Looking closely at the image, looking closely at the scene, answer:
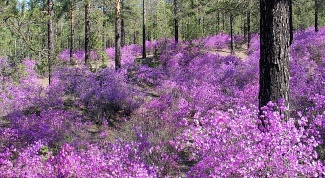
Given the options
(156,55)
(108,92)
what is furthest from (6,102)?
(156,55)

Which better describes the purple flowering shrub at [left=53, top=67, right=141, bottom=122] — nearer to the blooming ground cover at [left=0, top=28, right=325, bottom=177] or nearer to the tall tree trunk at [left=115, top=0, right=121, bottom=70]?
the blooming ground cover at [left=0, top=28, right=325, bottom=177]

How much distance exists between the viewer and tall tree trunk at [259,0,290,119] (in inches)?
183

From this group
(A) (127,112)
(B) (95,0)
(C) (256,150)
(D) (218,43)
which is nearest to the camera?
(C) (256,150)

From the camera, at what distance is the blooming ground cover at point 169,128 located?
3602 mm

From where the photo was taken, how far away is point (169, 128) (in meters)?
8.42

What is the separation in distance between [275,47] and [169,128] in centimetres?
444

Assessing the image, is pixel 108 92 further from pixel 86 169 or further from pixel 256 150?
pixel 256 150

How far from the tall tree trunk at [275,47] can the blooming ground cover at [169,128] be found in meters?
0.32

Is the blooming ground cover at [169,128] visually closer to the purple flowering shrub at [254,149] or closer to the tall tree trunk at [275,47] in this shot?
the purple flowering shrub at [254,149]

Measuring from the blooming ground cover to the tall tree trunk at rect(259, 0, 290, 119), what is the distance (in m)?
0.32

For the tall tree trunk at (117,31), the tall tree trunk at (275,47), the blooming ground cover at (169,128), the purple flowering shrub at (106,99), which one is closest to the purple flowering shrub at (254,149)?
the blooming ground cover at (169,128)

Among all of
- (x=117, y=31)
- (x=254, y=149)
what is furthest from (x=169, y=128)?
(x=117, y=31)

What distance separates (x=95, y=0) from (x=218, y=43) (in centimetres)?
1356

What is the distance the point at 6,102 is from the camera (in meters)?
11.6
